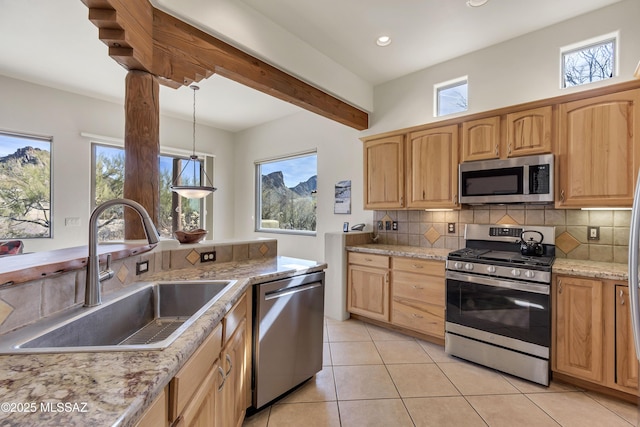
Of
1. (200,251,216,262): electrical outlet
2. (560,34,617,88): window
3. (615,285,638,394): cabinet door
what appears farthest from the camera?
(560,34,617,88): window

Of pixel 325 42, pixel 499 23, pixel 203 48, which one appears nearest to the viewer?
pixel 203 48

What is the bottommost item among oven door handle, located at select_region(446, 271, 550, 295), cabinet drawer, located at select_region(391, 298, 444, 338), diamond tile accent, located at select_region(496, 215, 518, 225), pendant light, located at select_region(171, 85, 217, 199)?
cabinet drawer, located at select_region(391, 298, 444, 338)

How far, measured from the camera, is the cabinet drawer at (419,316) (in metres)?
2.74

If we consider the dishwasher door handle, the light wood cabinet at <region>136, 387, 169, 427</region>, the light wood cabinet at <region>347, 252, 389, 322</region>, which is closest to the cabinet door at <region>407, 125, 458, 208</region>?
the light wood cabinet at <region>347, 252, 389, 322</region>

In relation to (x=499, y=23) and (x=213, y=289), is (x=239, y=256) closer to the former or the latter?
(x=213, y=289)

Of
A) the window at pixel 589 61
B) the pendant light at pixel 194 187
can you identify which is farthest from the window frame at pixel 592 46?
the pendant light at pixel 194 187

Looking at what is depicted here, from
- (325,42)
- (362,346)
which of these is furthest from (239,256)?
(325,42)

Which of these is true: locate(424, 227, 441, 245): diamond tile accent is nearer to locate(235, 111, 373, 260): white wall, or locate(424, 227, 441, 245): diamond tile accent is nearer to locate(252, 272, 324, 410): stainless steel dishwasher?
locate(235, 111, 373, 260): white wall

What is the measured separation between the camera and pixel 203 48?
209 cm

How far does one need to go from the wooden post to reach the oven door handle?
2540 millimetres

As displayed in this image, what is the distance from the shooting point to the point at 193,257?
2.07 meters

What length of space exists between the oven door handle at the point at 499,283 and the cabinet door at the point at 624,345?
0.39 m

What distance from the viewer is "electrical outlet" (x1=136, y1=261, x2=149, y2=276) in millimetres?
1663

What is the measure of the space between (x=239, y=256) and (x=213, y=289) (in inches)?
29.5
